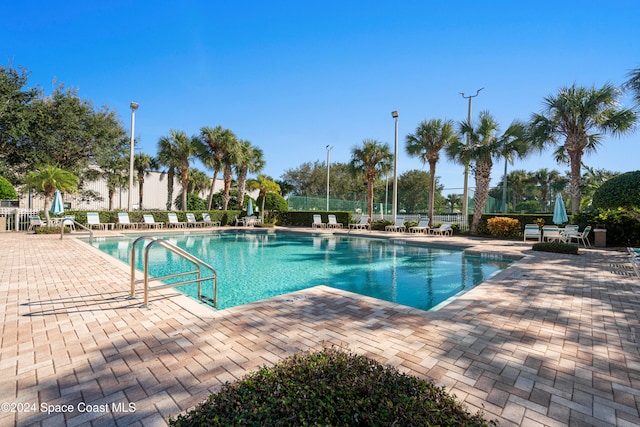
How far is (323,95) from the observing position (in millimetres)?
15148

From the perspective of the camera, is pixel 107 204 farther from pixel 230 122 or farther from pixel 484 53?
pixel 484 53

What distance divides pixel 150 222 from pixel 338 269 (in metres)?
14.1

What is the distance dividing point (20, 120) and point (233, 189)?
19249 millimetres

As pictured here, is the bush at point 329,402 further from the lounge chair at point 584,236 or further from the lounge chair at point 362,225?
the lounge chair at point 362,225

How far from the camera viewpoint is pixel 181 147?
20.2 meters

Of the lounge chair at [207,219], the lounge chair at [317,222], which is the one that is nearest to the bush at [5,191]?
the lounge chair at [207,219]

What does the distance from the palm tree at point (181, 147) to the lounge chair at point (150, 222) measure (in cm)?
260

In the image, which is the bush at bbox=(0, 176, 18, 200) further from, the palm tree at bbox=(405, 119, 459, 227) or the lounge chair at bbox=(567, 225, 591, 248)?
the lounge chair at bbox=(567, 225, 591, 248)

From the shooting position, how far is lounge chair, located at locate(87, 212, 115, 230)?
14.8 m

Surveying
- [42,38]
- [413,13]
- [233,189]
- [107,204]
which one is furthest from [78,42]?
[233,189]

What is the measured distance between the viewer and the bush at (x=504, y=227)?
1313 cm

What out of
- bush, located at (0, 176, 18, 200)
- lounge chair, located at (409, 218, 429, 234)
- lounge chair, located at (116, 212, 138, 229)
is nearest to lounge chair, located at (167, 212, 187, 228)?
lounge chair, located at (116, 212, 138, 229)

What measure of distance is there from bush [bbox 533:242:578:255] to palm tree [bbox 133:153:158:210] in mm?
29434

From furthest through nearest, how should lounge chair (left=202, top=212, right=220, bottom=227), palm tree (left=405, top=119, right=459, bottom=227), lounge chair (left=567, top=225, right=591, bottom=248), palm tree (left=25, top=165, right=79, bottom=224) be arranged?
1. lounge chair (left=202, top=212, right=220, bottom=227)
2. palm tree (left=405, top=119, right=459, bottom=227)
3. palm tree (left=25, top=165, right=79, bottom=224)
4. lounge chair (left=567, top=225, right=591, bottom=248)
